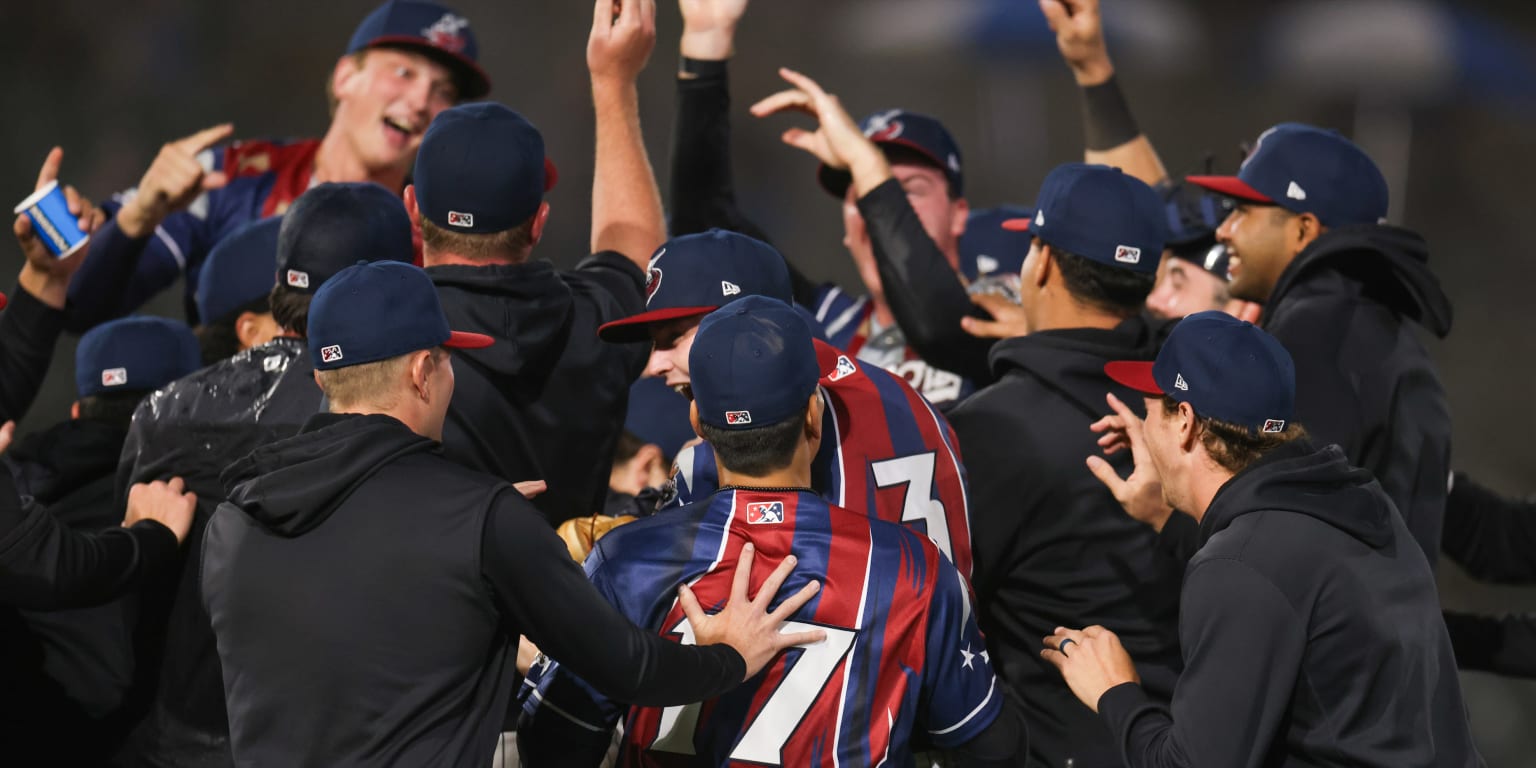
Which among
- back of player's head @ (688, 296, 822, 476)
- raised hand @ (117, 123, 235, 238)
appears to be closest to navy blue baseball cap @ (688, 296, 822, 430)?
back of player's head @ (688, 296, 822, 476)

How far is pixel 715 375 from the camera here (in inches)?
101

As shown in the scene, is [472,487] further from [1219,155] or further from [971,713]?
[1219,155]

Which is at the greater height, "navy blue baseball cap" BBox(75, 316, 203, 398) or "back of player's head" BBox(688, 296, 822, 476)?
"back of player's head" BBox(688, 296, 822, 476)

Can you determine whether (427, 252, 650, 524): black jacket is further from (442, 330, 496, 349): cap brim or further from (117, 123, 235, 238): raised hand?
(117, 123, 235, 238): raised hand

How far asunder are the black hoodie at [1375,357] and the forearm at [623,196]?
1552mm

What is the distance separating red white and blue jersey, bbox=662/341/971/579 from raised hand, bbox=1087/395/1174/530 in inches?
12.8

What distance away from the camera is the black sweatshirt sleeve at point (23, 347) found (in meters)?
3.91

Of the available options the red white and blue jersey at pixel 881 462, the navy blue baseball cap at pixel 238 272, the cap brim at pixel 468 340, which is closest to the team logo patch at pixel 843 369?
the red white and blue jersey at pixel 881 462

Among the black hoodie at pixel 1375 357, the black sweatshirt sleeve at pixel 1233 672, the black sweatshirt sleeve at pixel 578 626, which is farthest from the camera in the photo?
the black hoodie at pixel 1375 357

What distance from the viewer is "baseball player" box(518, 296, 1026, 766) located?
8.43 ft

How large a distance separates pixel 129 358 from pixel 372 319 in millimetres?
1637

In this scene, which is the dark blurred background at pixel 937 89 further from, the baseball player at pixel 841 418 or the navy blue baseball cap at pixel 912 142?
the baseball player at pixel 841 418

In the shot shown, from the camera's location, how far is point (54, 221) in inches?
162

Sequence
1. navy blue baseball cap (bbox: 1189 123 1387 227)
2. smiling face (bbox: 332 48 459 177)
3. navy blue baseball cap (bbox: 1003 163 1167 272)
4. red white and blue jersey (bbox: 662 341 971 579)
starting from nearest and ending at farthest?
1. red white and blue jersey (bbox: 662 341 971 579)
2. navy blue baseball cap (bbox: 1003 163 1167 272)
3. navy blue baseball cap (bbox: 1189 123 1387 227)
4. smiling face (bbox: 332 48 459 177)
